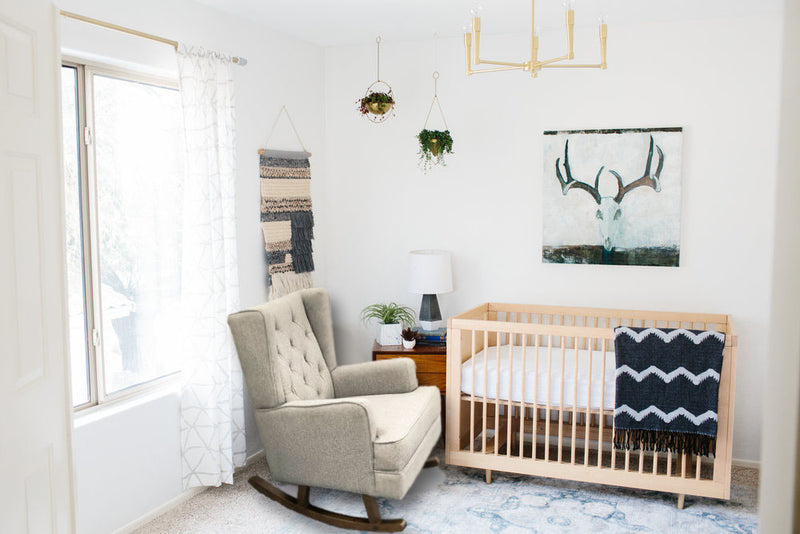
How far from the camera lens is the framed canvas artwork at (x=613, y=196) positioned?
→ 3830 mm

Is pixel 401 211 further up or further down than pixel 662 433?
further up

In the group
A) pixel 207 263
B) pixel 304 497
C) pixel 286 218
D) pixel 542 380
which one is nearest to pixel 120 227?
pixel 207 263

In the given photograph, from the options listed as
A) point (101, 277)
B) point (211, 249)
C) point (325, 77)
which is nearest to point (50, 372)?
point (101, 277)

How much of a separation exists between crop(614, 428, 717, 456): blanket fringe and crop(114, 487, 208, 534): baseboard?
6.98ft

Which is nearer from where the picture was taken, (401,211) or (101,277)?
(101,277)

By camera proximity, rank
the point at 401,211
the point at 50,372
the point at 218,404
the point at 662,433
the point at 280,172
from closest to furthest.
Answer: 1. the point at 50,372
2. the point at 662,433
3. the point at 218,404
4. the point at 280,172
5. the point at 401,211

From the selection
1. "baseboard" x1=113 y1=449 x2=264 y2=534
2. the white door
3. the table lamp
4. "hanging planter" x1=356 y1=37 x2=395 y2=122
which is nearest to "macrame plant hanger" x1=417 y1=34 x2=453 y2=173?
"hanging planter" x1=356 y1=37 x2=395 y2=122

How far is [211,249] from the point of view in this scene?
3279 mm

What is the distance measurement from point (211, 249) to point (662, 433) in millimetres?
2348

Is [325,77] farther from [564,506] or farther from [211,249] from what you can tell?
[564,506]

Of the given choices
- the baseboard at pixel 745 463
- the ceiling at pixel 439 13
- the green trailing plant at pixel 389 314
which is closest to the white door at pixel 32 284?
the ceiling at pixel 439 13

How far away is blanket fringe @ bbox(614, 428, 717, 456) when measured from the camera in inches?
121

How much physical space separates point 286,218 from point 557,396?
1907 mm

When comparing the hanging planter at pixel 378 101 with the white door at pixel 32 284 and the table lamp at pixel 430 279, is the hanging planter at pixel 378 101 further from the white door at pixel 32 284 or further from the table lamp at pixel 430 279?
the white door at pixel 32 284
